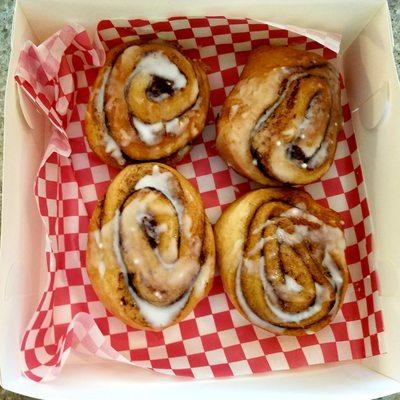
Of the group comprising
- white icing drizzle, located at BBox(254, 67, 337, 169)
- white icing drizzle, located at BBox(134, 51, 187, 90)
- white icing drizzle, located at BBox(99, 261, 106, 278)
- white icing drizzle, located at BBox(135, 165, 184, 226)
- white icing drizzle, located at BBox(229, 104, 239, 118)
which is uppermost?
white icing drizzle, located at BBox(134, 51, 187, 90)

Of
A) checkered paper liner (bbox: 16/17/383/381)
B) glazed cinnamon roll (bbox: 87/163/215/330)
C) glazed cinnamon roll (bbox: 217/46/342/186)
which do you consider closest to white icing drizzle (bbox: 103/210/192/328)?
glazed cinnamon roll (bbox: 87/163/215/330)

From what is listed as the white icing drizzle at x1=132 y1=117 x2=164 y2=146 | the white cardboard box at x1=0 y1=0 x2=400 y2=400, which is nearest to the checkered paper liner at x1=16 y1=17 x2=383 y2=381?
the white cardboard box at x1=0 y1=0 x2=400 y2=400

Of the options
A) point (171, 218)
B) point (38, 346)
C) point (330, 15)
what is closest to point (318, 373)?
point (171, 218)

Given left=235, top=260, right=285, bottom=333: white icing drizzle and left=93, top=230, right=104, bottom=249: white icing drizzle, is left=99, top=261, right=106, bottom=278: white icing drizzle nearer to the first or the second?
left=93, top=230, right=104, bottom=249: white icing drizzle

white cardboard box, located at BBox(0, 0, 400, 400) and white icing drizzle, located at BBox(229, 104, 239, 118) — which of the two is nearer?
white cardboard box, located at BBox(0, 0, 400, 400)

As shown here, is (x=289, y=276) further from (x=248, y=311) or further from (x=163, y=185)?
(x=163, y=185)

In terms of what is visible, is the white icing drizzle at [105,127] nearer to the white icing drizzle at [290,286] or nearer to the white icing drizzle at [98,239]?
the white icing drizzle at [98,239]

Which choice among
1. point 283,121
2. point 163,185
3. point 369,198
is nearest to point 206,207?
point 163,185

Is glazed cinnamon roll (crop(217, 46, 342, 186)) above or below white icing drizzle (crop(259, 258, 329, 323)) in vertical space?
above
